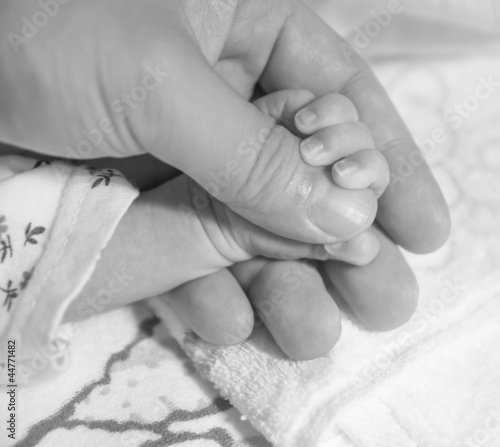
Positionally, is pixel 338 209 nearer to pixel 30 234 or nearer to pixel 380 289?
pixel 380 289

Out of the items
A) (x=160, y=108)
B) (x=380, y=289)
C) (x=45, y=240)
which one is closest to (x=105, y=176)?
(x=45, y=240)

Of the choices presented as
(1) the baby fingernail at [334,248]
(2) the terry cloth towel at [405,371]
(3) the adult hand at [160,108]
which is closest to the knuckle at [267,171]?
(3) the adult hand at [160,108]

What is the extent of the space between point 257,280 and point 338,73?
312 millimetres

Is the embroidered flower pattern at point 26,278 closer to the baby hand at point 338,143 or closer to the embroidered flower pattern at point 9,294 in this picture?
the embroidered flower pattern at point 9,294

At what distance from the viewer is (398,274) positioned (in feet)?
2.78

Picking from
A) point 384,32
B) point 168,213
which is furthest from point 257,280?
point 384,32

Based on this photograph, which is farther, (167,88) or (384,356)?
(384,356)

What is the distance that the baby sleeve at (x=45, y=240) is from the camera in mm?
739

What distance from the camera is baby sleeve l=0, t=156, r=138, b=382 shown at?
0.74 meters

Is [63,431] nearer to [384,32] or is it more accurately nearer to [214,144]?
[214,144]

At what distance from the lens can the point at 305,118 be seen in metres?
0.78

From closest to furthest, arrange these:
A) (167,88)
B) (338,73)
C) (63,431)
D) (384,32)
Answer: (167,88)
(63,431)
(338,73)
(384,32)

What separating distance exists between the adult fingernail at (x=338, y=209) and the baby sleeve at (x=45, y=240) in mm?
226

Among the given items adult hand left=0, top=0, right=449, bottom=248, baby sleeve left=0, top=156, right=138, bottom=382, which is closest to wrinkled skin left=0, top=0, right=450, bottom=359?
adult hand left=0, top=0, right=449, bottom=248
